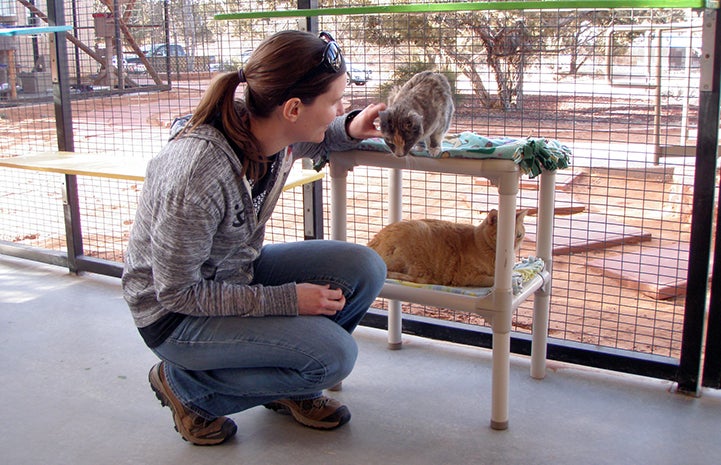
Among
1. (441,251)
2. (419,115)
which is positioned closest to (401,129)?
(419,115)

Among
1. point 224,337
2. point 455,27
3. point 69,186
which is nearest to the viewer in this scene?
point 224,337

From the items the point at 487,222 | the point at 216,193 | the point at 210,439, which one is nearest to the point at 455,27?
the point at 487,222

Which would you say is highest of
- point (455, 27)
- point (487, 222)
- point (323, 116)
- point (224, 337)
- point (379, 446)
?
point (455, 27)

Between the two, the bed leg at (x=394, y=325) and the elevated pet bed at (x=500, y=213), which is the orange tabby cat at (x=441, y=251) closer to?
the elevated pet bed at (x=500, y=213)

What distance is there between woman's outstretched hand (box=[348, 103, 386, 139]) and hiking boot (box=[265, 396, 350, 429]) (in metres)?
0.78

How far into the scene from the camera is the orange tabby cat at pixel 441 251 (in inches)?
88.5

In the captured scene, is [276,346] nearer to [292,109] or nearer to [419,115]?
[292,109]

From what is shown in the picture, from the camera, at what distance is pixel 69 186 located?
351cm

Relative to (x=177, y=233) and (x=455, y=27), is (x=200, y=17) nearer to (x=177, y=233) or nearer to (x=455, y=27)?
(x=455, y=27)

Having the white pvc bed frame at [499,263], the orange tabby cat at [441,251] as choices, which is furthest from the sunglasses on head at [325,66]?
the orange tabby cat at [441,251]

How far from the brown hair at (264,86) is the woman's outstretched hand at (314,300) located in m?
0.32

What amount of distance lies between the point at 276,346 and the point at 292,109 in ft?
1.89

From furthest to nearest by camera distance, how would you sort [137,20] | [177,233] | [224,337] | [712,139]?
[137,20] → [712,139] → [224,337] → [177,233]

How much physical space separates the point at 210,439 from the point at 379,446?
466 mm
